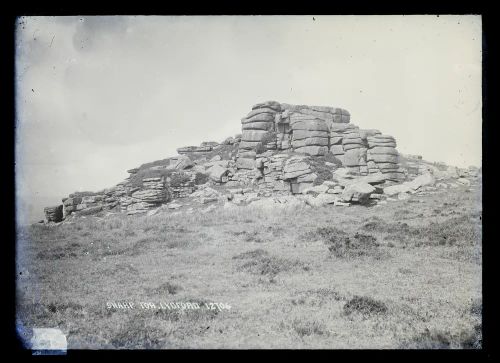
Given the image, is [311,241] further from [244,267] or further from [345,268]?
[244,267]

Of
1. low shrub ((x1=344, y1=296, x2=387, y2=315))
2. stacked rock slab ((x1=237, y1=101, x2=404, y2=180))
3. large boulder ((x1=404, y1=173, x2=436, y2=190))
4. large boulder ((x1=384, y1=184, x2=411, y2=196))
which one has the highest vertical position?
stacked rock slab ((x1=237, y1=101, x2=404, y2=180))

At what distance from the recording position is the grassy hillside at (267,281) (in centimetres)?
883

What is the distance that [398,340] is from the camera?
8648 mm

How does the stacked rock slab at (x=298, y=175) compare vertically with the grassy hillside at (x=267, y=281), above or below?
above

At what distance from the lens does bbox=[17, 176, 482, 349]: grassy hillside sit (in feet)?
29.0

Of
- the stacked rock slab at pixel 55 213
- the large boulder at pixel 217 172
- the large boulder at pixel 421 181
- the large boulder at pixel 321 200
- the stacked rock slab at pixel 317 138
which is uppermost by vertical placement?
the stacked rock slab at pixel 317 138

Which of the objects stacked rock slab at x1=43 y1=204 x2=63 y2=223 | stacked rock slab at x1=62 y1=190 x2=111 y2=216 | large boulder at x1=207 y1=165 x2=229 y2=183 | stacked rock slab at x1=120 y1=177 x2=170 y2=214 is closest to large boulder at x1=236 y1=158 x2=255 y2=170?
large boulder at x1=207 y1=165 x2=229 y2=183

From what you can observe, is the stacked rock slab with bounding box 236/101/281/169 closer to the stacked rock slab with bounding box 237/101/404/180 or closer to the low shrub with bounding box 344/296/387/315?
the stacked rock slab with bounding box 237/101/404/180

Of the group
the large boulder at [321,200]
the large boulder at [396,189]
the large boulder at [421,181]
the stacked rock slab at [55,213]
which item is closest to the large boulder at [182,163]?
the stacked rock slab at [55,213]

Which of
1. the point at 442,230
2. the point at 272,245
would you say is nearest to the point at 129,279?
the point at 272,245

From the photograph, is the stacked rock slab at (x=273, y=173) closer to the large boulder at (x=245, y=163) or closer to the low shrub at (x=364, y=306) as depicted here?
the large boulder at (x=245, y=163)

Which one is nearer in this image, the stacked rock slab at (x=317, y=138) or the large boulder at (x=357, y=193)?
the large boulder at (x=357, y=193)
